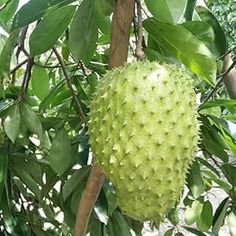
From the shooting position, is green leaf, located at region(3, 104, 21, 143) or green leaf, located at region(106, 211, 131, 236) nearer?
green leaf, located at region(3, 104, 21, 143)

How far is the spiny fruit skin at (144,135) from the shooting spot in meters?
0.74

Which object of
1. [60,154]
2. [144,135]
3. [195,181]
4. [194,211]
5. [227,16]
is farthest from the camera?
[227,16]

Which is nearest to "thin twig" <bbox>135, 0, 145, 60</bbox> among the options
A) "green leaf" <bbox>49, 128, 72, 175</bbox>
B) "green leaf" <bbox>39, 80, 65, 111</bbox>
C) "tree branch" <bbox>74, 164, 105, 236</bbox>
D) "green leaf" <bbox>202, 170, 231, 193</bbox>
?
"tree branch" <bbox>74, 164, 105, 236</bbox>

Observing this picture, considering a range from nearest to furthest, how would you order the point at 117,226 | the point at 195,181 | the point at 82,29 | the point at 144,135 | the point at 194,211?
the point at 144,135 → the point at 82,29 → the point at 195,181 → the point at 117,226 → the point at 194,211

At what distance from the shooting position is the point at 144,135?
2.43 ft

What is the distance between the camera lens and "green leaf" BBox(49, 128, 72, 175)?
108cm

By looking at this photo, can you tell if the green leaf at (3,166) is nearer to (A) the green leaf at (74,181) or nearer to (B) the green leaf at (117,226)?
(A) the green leaf at (74,181)

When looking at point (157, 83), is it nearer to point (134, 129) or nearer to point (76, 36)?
point (134, 129)

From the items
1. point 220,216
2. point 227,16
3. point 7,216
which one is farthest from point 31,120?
point 227,16

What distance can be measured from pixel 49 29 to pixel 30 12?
116 millimetres

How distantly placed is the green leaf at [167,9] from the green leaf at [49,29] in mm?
228

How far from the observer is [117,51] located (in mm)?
845

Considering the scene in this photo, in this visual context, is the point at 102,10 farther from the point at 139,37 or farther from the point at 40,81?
the point at 40,81

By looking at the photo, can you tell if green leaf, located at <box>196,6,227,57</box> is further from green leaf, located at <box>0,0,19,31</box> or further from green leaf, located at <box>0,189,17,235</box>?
green leaf, located at <box>0,189,17,235</box>
